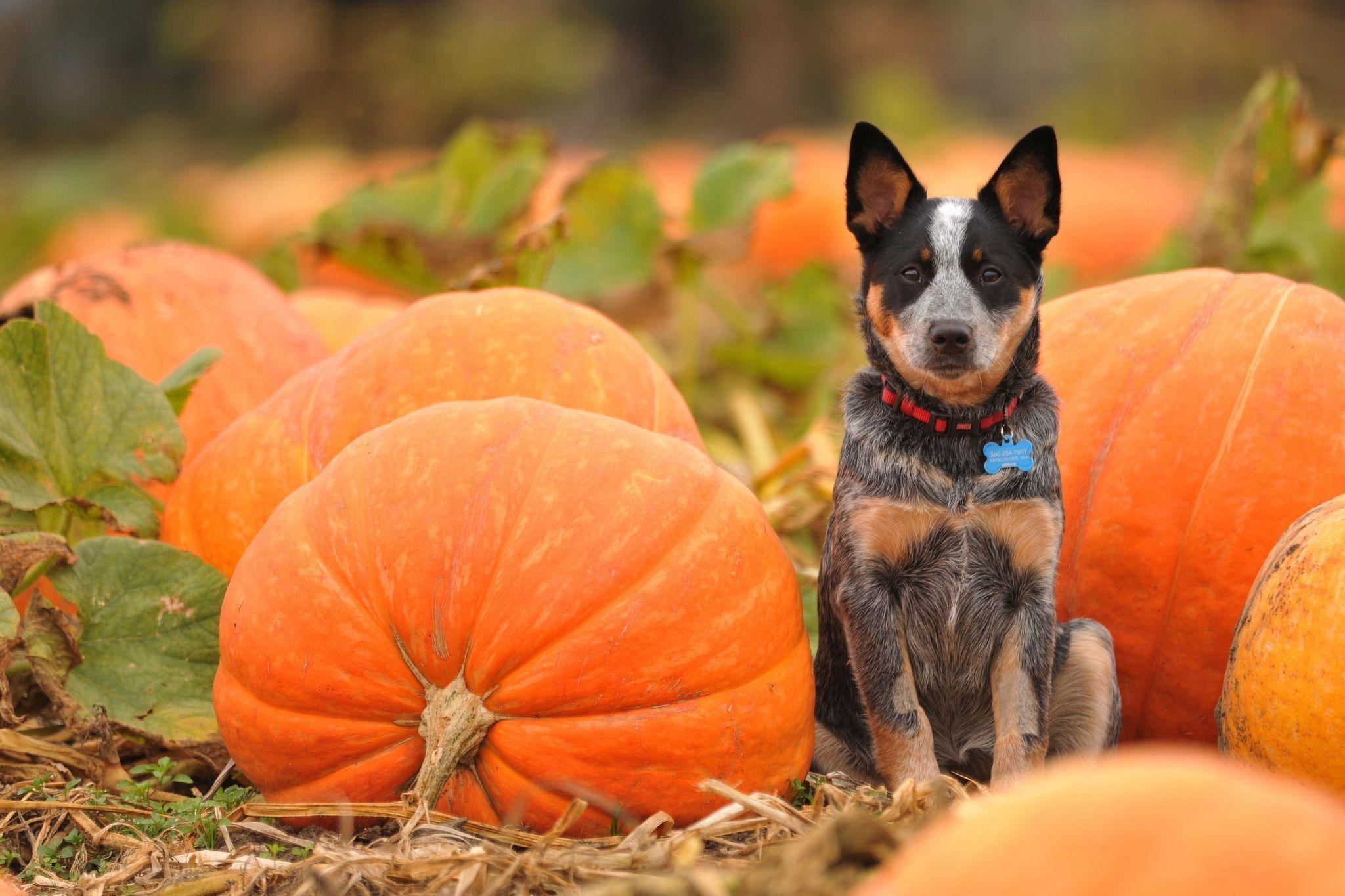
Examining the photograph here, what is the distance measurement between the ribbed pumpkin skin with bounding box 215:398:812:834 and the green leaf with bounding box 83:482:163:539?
2.60ft

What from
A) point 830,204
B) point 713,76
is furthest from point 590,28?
point 830,204

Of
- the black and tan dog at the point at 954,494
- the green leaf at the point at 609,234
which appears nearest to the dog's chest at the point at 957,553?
the black and tan dog at the point at 954,494

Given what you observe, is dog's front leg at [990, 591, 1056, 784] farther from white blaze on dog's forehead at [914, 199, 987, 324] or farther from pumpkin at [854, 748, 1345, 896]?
pumpkin at [854, 748, 1345, 896]

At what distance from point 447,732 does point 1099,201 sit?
7.64m

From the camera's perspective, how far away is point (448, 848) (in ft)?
7.72

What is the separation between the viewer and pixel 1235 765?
8.91ft

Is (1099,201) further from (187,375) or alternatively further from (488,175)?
(187,375)

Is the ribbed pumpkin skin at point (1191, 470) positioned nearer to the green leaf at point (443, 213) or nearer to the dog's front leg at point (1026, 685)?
the dog's front leg at point (1026, 685)

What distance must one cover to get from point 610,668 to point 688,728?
0.20 meters

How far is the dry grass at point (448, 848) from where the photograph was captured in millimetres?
1738

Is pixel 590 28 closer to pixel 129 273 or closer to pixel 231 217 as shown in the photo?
pixel 231 217

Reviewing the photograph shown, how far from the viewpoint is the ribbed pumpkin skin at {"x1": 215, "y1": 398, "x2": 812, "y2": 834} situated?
99.2 inches

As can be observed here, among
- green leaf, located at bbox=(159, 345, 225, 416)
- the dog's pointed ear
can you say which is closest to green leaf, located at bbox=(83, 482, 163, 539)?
green leaf, located at bbox=(159, 345, 225, 416)

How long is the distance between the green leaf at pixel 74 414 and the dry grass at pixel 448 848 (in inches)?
31.4
